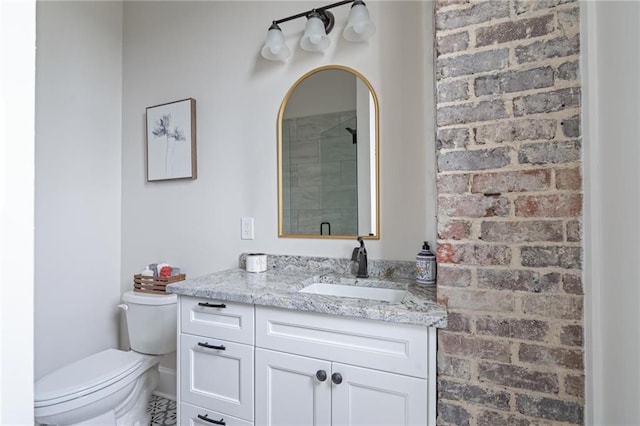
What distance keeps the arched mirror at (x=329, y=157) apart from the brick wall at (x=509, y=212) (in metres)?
0.59

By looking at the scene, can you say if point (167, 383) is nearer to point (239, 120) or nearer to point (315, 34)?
point (239, 120)

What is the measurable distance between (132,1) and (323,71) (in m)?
1.72

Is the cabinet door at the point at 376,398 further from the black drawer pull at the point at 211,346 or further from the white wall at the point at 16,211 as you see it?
the white wall at the point at 16,211

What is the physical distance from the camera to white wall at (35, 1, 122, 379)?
196 cm

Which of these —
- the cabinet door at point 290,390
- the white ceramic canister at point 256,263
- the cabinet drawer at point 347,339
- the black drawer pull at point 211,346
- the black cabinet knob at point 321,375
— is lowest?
the cabinet door at point 290,390

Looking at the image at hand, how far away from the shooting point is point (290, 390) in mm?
1220

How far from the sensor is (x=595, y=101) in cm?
87

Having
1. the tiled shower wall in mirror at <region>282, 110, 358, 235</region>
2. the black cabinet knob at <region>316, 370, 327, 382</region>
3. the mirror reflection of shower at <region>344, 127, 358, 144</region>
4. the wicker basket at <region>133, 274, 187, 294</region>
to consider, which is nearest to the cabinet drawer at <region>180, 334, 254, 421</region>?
the black cabinet knob at <region>316, 370, 327, 382</region>

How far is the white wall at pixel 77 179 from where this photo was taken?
1956 mm

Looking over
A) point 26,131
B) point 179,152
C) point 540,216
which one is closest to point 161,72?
point 179,152

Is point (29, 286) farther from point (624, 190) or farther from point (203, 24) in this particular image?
point (203, 24)

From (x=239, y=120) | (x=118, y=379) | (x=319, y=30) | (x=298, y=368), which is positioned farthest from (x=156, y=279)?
(x=319, y=30)

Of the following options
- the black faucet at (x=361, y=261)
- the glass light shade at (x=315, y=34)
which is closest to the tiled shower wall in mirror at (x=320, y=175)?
the black faucet at (x=361, y=261)

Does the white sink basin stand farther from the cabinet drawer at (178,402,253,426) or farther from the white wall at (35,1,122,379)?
the white wall at (35,1,122,379)
